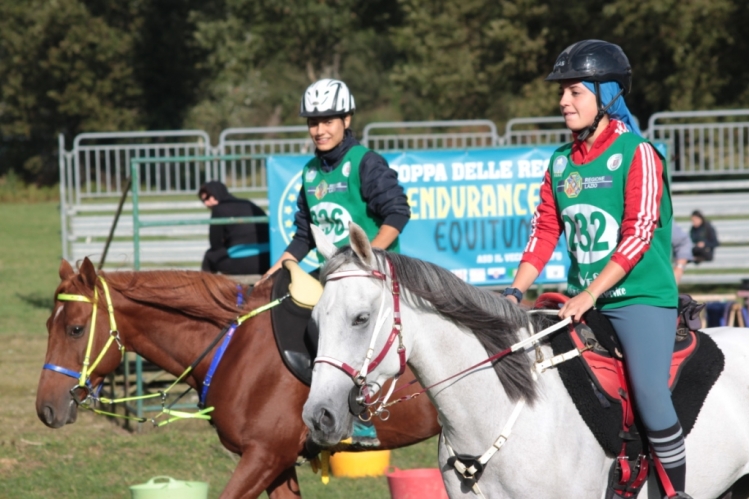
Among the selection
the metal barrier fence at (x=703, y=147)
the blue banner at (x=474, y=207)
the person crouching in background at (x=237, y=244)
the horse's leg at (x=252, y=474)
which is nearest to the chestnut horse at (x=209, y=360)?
the horse's leg at (x=252, y=474)

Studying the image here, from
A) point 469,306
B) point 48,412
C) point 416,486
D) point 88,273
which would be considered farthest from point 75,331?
point 469,306

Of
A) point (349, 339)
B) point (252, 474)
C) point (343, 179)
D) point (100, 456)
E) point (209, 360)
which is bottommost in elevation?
point (100, 456)

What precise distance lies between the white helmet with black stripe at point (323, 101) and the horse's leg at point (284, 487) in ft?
6.62

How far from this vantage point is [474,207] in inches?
363

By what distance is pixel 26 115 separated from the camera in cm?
3778

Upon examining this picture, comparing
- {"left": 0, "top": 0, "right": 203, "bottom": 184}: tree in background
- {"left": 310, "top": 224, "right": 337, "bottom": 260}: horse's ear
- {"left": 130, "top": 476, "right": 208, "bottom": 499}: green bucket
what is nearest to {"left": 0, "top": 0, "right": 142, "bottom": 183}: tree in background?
{"left": 0, "top": 0, "right": 203, "bottom": 184}: tree in background

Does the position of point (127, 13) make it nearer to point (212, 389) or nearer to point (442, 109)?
point (442, 109)

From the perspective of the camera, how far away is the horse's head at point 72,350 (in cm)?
504

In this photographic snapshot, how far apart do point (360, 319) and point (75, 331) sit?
98.1 inches

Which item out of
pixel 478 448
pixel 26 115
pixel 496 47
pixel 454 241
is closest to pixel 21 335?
pixel 454 241

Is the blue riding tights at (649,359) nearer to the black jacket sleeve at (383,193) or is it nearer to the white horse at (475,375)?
the white horse at (475,375)

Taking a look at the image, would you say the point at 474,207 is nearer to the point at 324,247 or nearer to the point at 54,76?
the point at 324,247

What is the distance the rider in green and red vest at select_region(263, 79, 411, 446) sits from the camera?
5.21m

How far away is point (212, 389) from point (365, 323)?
83.6 inches
